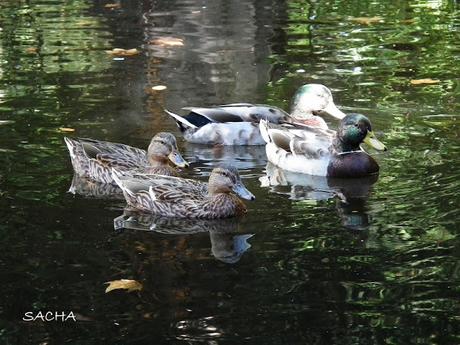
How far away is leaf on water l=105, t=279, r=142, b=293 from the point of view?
6605 millimetres

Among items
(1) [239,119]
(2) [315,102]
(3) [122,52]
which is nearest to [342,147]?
(2) [315,102]

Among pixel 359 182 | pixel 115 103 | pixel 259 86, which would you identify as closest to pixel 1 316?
pixel 359 182

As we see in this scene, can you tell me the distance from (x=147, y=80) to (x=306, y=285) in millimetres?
6090

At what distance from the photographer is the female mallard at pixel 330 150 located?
917 centimetres

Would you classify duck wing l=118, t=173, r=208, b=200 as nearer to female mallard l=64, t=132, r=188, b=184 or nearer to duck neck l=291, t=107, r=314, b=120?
female mallard l=64, t=132, r=188, b=184

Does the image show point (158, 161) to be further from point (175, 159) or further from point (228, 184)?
point (228, 184)

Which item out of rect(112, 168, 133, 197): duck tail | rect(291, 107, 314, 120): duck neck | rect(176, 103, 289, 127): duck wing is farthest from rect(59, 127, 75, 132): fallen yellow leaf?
rect(291, 107, 314, 120): duck neck

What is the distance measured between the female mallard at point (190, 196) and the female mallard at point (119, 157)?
55 centimetres

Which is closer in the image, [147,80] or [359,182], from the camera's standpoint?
[359,182]

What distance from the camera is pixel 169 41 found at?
1437 centimetres

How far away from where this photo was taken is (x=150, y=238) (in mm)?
7559

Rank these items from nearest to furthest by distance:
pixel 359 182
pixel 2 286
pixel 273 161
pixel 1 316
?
pixel 1 316, pixel 2 286, pixel 359 182, pixel 273 161

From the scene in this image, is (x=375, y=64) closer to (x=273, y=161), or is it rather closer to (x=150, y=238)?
(x=273, y=161)

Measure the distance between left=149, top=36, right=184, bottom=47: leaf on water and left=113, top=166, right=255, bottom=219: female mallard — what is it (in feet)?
19.9
